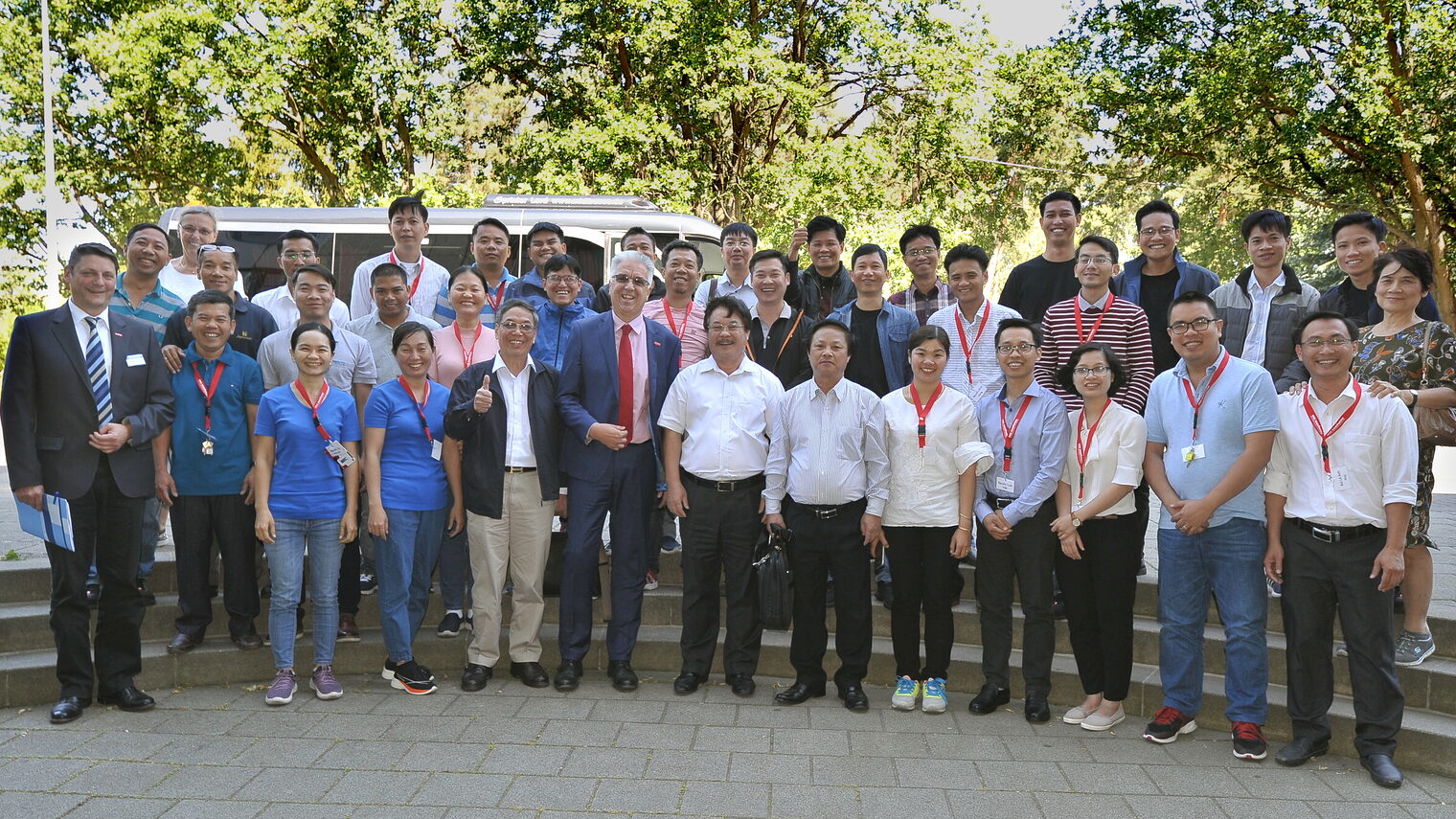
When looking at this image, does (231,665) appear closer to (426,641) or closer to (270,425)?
(426,641)

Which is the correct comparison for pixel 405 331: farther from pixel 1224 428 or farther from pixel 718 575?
pixel 1224 428

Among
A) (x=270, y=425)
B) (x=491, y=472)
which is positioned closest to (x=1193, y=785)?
(x=491, y=472)

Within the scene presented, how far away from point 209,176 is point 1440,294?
23225 mm

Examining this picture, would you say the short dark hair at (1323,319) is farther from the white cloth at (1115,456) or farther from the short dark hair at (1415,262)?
the white cloth at (1115,456)

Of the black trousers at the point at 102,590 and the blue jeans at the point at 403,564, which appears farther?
the blue jeans at the point at 403,564

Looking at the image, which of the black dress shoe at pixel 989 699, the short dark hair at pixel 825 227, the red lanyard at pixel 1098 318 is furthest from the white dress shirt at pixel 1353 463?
the short dark hair at pixel 825 227

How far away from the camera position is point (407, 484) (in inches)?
197

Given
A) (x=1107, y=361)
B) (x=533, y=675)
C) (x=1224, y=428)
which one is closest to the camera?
(x=1224, y=428)

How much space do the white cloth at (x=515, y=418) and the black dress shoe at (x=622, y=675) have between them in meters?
1.13

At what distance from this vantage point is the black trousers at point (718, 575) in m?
5.02

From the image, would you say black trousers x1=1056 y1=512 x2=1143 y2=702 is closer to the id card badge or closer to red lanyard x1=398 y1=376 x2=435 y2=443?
red lanyard x1=398 y1=376 x2=435 y2=443

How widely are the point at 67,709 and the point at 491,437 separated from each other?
2246 mm

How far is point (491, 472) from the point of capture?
5016 millimetres

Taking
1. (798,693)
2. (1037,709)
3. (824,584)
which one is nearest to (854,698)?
(798,693)
